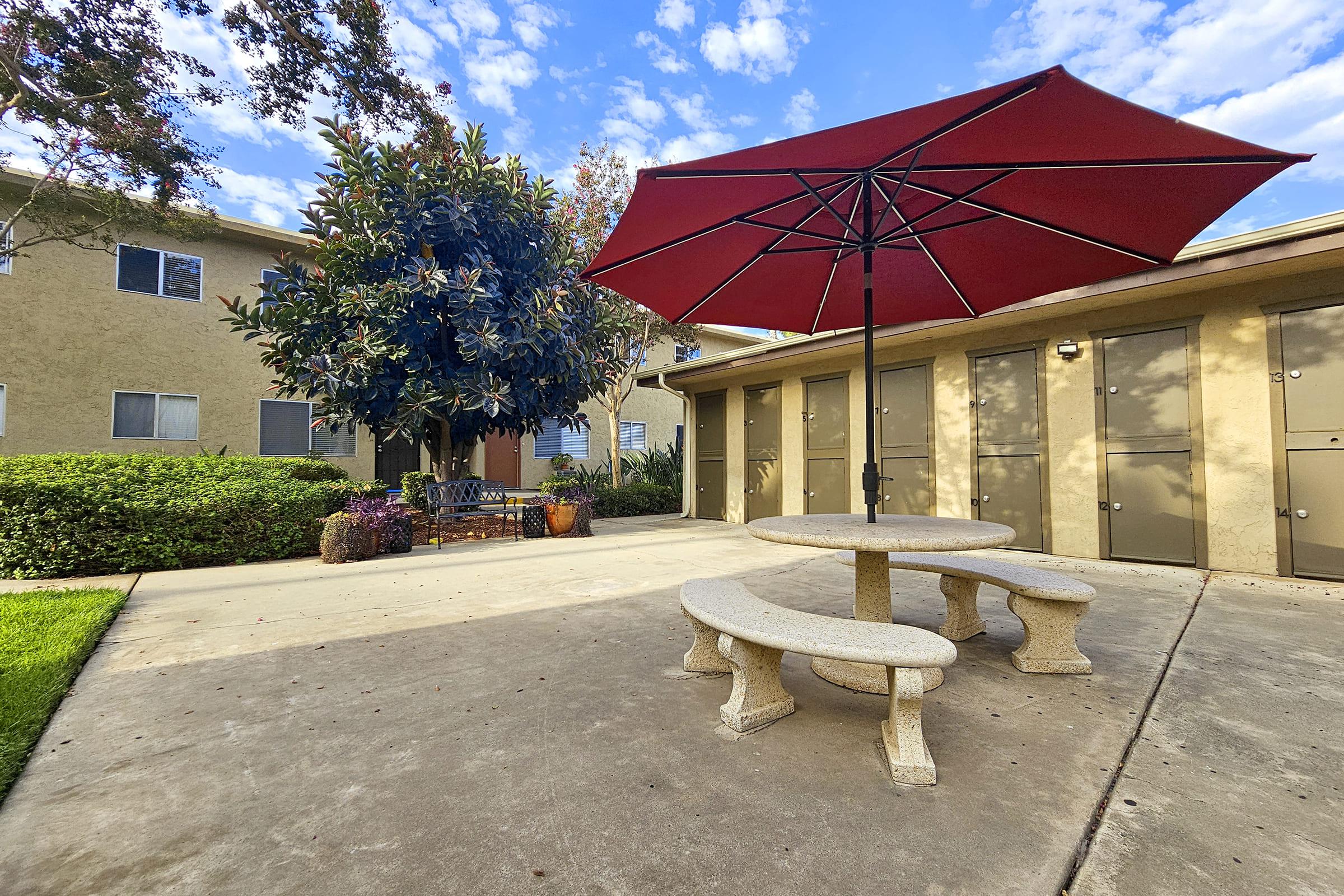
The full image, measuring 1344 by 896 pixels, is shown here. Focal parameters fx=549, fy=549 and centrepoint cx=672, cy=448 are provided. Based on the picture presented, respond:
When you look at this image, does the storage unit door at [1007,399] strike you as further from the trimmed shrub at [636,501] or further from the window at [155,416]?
the window at [155,416]

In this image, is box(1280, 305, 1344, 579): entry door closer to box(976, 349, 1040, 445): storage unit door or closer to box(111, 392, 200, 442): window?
box(976, 349, 1040, 445): storage unit door

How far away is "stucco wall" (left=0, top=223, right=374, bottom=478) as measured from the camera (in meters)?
8.33

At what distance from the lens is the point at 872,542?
2.16 m

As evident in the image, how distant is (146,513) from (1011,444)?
28.5ft

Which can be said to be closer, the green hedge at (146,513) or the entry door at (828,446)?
the green hedge at (146,513)

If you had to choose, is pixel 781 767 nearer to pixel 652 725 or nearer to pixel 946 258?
pixel 652 725

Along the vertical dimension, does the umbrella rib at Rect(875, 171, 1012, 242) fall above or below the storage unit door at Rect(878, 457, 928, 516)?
above

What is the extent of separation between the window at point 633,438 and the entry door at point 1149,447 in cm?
1118

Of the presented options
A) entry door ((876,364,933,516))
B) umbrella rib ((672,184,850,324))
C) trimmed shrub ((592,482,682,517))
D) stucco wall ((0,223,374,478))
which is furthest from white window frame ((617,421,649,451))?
umbrella rib ((672,184,850,324))

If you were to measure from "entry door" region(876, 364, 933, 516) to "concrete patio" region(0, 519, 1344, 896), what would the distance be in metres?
3.49

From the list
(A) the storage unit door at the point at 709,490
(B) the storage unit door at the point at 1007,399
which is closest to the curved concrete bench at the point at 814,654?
(B) the storage unit door at the point at 1007,399

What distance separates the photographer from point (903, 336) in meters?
6.59

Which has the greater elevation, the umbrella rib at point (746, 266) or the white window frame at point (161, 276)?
the white window frame at point (161, 276)

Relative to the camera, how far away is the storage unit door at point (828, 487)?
7711mm
